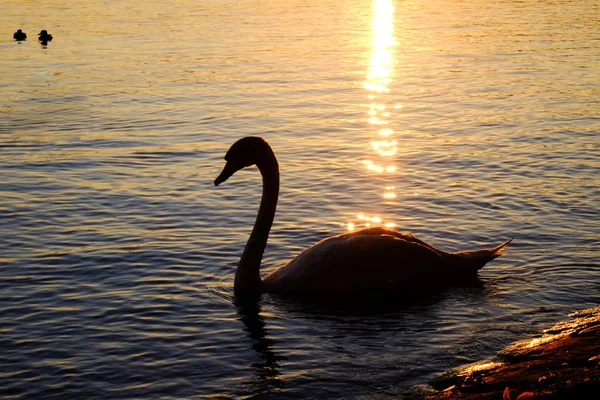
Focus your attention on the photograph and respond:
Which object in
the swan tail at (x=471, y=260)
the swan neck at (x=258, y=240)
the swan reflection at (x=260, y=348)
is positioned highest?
the swan neck at (x=258, y=240)

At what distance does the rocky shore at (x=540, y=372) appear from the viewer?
7.04 metres

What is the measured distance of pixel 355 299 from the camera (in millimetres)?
11633

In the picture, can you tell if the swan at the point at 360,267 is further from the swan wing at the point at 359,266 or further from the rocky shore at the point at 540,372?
the rocky shore at the point at 540,372

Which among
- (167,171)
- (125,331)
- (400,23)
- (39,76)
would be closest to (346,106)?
(167,171)

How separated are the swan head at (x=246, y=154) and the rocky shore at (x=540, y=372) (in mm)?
4160

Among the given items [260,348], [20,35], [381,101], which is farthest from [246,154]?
[20,35]

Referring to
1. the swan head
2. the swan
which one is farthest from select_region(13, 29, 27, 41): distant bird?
the swan

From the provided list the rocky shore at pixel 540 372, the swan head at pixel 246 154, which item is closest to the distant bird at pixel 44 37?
the swan head at pixel 246 154

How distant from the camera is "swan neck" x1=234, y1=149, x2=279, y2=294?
1195cm

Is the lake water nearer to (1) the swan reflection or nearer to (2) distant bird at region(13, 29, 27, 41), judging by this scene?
(1) the swan reflection

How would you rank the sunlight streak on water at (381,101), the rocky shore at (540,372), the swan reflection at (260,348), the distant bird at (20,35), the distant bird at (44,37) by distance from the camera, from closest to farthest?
the rocky shore at (540,372)
the swan reflection at (260,348)
the sunlight streak on water at (381,101)
the distant bird at (44,37)
the distant bird at (20,35)

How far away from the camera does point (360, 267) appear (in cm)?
1157

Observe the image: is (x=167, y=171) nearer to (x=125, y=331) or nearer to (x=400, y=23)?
(x=125, y=331)

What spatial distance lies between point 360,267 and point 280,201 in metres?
4.96
